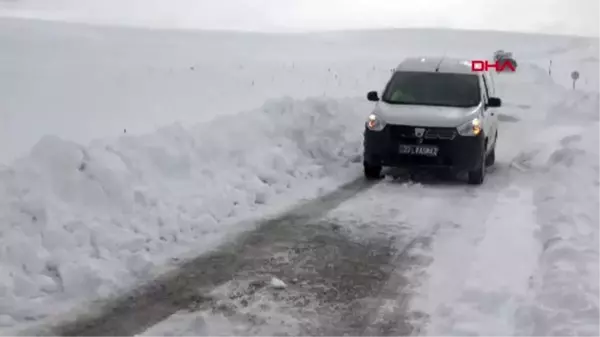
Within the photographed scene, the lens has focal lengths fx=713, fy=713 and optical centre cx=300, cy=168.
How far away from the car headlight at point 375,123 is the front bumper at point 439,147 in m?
0.11

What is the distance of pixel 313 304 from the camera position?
557cm

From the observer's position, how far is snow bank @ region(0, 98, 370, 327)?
235 inches

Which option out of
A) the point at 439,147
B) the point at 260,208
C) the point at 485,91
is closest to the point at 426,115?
the point at 439,147

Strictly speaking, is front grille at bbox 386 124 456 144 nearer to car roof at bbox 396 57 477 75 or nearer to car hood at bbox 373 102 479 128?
car hood at bbox 373 102 479 128

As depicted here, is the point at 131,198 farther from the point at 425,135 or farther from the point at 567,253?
the point at 425,135

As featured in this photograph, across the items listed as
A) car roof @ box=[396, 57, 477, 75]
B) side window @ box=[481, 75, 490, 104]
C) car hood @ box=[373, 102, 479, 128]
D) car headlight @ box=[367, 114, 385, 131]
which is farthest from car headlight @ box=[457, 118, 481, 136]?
car roof @ box=[396, 57, 477, 75]

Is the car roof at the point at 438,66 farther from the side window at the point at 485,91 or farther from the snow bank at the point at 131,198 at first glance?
the snow bank at the point at 131,198

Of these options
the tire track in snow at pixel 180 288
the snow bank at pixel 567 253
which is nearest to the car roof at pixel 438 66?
the snow bank at pixel 567 253

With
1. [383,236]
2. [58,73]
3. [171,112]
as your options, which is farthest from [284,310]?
[58,73]

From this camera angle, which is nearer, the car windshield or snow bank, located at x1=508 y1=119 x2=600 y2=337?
snow bank, located at x1=508 y1=119 x2=600 y2=337

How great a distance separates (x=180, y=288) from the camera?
593 centimetres

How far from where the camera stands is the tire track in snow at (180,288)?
200 inches

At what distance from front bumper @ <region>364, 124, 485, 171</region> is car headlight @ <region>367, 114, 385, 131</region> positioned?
114mm

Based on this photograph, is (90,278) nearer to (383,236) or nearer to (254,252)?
(254,252)
